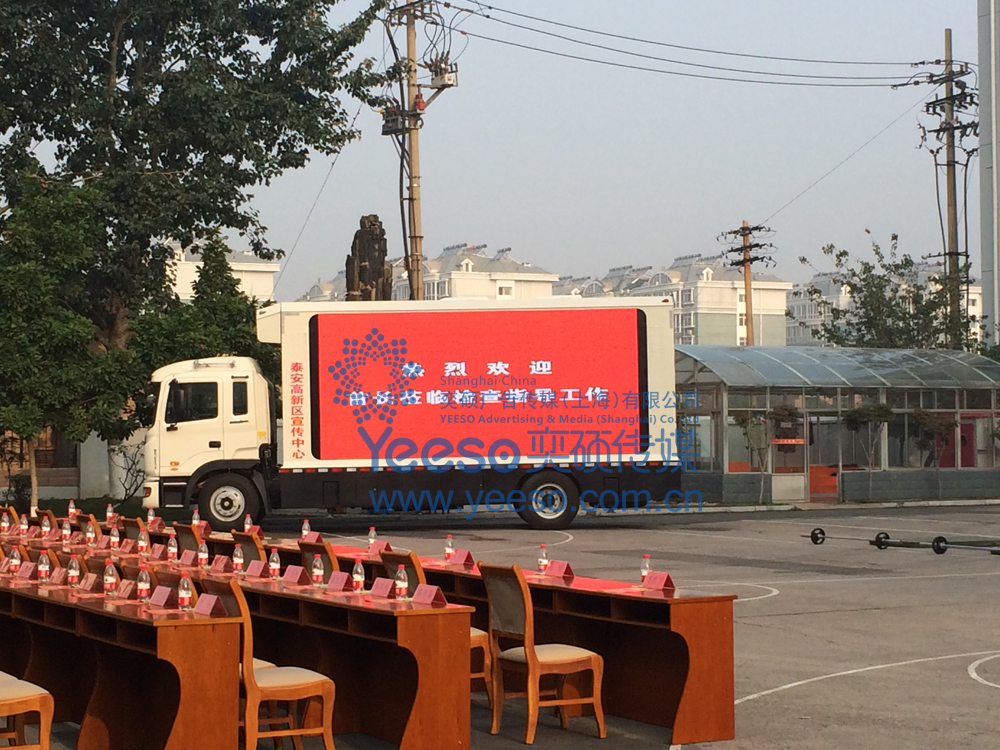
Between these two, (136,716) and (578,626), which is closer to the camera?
(136,716)

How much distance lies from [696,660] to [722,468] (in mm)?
26687

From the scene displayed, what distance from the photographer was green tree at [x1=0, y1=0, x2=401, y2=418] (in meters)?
34.6

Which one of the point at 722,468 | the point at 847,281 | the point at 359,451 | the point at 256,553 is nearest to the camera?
the point at 256,553

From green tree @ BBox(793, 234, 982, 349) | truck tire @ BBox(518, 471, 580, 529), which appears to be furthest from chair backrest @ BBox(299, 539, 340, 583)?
green tree @ BBox(793, 234, 982, 349)

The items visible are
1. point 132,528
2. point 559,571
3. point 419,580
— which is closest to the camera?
point 419,580

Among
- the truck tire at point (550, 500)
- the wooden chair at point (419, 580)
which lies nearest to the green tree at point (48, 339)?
the truck tire at point (550, 500)

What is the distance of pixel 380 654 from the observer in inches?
365

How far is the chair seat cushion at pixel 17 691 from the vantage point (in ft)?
25.0

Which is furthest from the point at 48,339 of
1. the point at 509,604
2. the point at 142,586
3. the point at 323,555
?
the point at 509,604

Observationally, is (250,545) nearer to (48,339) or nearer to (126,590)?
(126,590)

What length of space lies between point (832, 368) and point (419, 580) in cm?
2962

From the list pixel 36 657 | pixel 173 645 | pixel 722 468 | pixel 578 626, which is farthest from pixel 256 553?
pixel 722 468

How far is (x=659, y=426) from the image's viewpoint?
2586cm

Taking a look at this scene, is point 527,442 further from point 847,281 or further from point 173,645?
point 847,281
